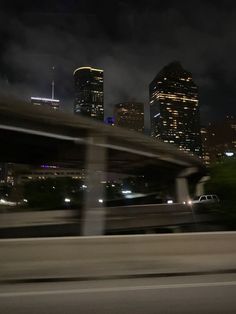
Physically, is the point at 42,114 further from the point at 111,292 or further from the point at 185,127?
the point at 185,127

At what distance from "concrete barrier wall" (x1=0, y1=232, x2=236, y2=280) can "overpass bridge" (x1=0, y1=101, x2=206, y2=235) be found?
29.4ft

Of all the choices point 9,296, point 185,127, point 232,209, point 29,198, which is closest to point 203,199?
point 29,198

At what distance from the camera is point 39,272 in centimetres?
1070

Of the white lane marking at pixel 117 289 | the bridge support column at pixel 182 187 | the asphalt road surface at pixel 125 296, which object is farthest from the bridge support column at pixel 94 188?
the bridge support column at pixel 182 187

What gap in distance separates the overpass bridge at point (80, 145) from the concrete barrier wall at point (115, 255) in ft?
29.4

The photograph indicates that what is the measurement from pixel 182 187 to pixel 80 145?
19639mm

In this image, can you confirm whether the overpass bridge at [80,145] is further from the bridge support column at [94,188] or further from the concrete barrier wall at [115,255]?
the concrete barrier wall at [115,255]

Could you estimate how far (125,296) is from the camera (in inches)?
344

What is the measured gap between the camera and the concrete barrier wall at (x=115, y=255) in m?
10.7

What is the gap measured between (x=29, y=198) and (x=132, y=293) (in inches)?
1841

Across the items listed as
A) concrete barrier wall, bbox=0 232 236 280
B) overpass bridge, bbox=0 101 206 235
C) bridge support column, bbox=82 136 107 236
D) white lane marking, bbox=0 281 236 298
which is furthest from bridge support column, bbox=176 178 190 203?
white lane marking, bbox=0 281 236 298

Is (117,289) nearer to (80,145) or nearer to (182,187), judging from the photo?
(80,145)

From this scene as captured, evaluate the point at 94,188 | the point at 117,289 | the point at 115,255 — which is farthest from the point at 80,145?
the point at 117,289

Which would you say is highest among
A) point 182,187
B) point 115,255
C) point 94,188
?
point 182,187
